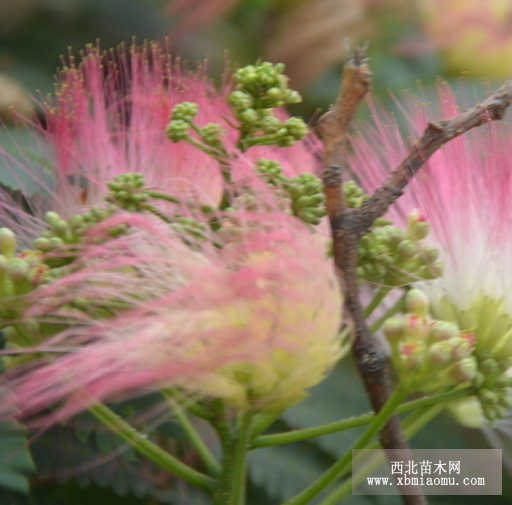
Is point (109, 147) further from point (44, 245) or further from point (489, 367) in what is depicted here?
point (489, 367)

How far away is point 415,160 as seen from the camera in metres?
0.54

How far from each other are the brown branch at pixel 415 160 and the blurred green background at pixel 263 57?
221mm

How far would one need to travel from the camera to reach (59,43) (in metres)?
0.91

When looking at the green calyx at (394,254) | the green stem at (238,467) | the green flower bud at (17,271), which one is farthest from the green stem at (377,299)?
the green flower bud at (17,271)

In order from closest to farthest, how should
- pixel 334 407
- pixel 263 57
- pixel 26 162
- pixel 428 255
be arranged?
1. pixel 428 255
2. pixel 26 162
3. pixel 334 407
4. pixel 263 57

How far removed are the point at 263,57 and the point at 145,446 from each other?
0.55 m

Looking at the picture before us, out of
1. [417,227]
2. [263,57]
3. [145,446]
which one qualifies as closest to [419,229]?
[417,227]

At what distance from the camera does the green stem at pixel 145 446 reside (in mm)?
536

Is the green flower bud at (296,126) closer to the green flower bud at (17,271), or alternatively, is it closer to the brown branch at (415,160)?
the brown branch at (415,160)

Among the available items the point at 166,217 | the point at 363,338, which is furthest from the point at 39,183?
the point at 363,338

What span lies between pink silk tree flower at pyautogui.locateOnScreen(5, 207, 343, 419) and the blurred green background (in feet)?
0.37

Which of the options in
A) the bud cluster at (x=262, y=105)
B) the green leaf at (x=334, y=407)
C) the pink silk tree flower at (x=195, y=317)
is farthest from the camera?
the green leaf at (x=334, y=407)

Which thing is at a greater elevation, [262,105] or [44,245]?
[262,105]

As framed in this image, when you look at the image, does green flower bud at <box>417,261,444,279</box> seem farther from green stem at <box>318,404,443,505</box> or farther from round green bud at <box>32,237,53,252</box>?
round green bud at <box>32,237,53,252</box>
